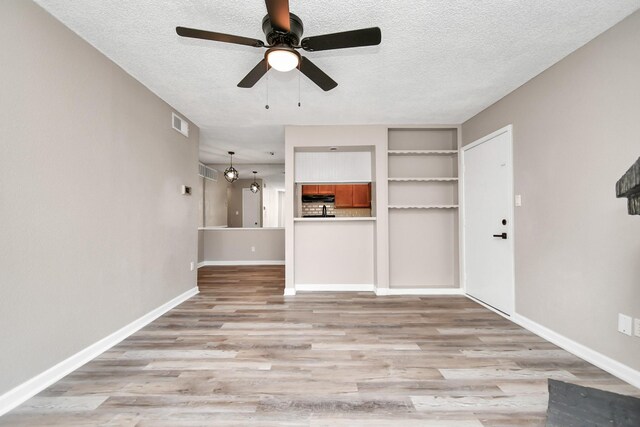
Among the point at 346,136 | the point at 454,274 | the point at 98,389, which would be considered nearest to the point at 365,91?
the point at 346,136

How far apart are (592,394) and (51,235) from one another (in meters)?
3.58

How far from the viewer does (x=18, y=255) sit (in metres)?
1.69

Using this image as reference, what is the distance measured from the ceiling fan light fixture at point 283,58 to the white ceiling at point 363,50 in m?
0.34

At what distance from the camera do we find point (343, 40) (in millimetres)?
1707

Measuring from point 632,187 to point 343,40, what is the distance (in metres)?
1.55

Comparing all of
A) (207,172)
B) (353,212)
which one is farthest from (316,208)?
(207,172)

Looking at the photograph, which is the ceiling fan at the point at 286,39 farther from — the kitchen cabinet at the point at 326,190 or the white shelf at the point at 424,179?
the kitchen cabinet at the point at 326,190

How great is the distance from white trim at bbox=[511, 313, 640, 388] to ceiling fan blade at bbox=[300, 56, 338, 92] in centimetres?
290

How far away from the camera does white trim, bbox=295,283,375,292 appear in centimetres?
427

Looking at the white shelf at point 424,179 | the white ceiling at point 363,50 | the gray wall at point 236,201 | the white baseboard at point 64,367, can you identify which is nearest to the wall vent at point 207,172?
the gray wall at point 236,201

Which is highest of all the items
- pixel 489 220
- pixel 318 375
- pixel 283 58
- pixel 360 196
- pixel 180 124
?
pixel 180 124

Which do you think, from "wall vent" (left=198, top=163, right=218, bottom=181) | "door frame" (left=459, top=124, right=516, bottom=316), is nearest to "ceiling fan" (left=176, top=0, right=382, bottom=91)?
"door frame" (left=459, top=124, right=516, bottom=316)

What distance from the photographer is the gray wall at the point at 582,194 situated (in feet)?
6.43

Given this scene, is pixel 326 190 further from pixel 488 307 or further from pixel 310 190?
pixel 488 307
